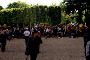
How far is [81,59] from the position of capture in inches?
742

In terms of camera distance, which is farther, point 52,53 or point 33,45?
point 52,53

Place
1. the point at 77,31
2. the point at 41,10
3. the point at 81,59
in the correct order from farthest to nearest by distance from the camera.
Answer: the point at 41,10 < the point at 77,31 < the point at 81,59

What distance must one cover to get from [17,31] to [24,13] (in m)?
20.8

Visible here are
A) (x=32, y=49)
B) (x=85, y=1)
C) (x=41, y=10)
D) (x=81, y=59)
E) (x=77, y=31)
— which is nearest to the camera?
(x=85, y=1)

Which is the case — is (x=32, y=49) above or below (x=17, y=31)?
above

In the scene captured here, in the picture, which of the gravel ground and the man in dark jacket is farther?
the gravel ground

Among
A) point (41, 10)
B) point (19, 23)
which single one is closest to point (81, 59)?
point (19, 23)

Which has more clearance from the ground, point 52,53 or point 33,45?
point 33,45

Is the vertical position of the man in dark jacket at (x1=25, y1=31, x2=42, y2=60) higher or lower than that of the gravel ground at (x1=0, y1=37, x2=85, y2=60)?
higher

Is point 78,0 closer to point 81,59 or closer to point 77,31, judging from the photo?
point 81,59

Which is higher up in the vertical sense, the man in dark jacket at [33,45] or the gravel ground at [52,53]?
the man in dark jacket at [33,45]

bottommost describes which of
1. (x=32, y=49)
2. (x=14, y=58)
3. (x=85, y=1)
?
(x=14, y=58)

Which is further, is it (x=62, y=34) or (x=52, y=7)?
(x=52, y=7)

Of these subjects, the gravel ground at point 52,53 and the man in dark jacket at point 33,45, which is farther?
the gravel ground at point 52,53
